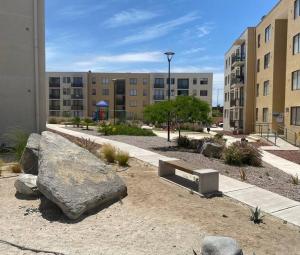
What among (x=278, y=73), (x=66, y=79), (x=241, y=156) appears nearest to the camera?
(x=241, y=156)

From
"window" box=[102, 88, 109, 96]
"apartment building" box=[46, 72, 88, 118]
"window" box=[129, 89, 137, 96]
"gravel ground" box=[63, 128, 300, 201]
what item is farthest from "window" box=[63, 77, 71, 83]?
"gravel ground" box=[63, 128, 300, 201]

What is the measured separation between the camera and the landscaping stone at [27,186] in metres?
7.46

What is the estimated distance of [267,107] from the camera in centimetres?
3216

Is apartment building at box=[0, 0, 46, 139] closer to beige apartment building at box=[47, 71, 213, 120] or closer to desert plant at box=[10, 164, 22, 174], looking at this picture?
desert plant at box=[10, 164, 22, 174]

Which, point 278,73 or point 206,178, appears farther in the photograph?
point 278,73

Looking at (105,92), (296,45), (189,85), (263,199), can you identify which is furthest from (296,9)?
(105,92)

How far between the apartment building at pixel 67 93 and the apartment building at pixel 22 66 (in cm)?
6483

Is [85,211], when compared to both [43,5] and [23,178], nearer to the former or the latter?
[23,178]

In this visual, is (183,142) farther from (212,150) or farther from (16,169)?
(16,169)

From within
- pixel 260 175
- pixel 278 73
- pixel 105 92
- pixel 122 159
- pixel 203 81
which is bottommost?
pixel 260 175

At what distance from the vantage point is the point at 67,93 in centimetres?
8112

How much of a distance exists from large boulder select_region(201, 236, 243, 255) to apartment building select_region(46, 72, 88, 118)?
77.6 meters

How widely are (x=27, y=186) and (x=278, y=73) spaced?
27.7 m

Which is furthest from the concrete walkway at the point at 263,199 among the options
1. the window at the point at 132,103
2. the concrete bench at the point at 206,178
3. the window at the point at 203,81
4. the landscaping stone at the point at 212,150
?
the window at the point at 203,81
